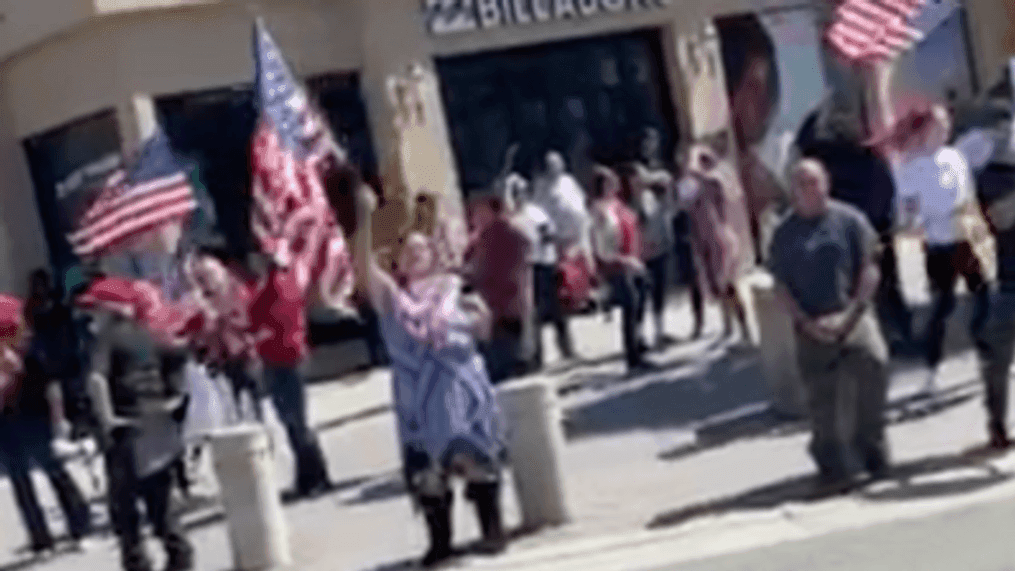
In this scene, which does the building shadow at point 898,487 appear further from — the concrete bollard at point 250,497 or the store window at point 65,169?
the store window at point 65,169

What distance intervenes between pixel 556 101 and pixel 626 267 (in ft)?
19.8

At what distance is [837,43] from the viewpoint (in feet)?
39.0

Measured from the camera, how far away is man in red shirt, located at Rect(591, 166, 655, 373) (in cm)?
1452

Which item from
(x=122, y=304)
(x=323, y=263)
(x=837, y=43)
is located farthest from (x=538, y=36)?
(x=122, y=304)

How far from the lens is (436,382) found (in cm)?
898

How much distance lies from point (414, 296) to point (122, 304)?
1.72 m

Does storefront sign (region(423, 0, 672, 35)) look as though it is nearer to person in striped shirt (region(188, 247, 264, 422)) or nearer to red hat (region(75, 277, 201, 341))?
person in striped shirt (region(188, 247, 264, 422))

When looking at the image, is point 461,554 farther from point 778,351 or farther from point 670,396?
point 670,396

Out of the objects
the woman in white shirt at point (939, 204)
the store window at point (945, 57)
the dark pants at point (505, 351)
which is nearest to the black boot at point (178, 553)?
the dark pants at point (505, 351)

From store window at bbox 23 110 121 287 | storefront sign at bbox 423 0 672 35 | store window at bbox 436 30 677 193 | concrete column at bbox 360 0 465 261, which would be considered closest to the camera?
concrete column at bbox 360 0 465 261

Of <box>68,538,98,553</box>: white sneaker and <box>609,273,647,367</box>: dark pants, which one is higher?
<box>609,273,647,367</box>: dark pants

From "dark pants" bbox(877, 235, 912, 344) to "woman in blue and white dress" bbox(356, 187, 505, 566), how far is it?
12.7ft

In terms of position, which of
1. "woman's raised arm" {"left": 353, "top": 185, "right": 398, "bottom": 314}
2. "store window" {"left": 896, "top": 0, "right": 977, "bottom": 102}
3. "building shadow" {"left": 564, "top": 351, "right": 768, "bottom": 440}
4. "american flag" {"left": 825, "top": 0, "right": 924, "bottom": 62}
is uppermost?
"store window" {"left": 896, "top": 0, "right": 977, "bottom": 102}

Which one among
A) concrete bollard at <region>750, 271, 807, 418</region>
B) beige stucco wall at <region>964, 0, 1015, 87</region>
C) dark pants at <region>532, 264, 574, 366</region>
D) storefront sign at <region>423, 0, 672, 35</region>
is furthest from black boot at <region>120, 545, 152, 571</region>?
beige stucco wall at <region>964, 0, 1015, 87</region>
